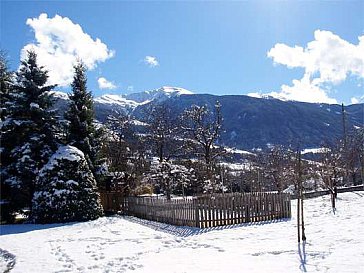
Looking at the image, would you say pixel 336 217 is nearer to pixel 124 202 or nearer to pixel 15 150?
pixel 124 202

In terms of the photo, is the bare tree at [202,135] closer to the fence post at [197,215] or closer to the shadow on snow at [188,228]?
the shadow on snow at [188,228]

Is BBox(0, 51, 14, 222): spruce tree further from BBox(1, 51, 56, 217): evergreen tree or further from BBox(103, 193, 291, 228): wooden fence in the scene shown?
BBox(103, 193, 291, 228): wooden fence

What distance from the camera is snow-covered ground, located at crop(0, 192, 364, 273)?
802cm

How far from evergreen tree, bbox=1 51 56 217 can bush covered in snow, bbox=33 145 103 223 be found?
8.93 feet

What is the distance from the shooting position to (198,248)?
34.3ft

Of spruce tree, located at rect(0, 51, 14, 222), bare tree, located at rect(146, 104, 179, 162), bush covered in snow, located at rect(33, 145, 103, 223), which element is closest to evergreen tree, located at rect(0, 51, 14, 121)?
spruce tree, located at rect(0, 51, 14, 222)

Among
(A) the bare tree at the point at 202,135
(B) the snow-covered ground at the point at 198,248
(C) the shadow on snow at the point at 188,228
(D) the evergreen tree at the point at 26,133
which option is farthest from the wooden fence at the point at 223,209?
(A) the bare tree at the point at 202,135

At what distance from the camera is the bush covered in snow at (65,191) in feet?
61.6

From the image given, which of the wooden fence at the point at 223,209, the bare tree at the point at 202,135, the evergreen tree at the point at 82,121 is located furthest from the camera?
the bare tree at the point at 202,135

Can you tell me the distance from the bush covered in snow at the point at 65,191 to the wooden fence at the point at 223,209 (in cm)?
398

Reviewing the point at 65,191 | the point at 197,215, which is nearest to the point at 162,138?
the point at 65,191

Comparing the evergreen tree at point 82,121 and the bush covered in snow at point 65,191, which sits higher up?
the evergreen tree at point 82,121

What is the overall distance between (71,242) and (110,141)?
719 inches

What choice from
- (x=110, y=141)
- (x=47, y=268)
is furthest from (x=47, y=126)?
(x=47, y=268)
